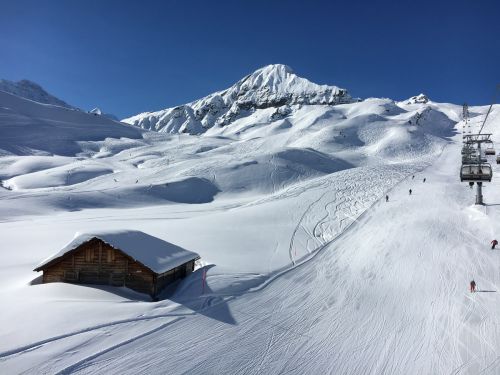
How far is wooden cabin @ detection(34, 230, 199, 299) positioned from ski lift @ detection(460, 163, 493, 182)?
28320 millimetres

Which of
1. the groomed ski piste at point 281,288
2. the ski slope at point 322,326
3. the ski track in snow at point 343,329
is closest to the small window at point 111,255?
the groomed ski piste at point 281,288

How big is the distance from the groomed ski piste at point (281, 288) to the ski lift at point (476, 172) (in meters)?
3.07

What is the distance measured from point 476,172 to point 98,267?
104 feet

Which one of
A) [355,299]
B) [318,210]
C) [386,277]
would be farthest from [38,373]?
[318,210]

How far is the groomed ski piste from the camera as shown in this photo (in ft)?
45.1

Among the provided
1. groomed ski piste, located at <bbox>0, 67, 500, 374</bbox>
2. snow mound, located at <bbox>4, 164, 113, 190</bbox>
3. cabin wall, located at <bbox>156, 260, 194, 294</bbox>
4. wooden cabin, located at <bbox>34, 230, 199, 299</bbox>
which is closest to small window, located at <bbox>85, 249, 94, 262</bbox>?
wooden cabin, located at <bbox>34, 230, 199, 299</bbox>

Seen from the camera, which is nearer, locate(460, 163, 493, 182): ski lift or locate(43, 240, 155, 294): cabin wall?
locate(43, 240, 155, 294): cabin wall

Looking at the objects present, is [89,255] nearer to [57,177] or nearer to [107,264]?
[107,264]

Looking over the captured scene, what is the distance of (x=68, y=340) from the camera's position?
13180 mm

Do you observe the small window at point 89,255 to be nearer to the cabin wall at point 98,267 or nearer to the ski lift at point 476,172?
the cabin wall at point 98,267

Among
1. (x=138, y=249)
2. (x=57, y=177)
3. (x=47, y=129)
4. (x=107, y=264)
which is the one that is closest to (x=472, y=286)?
(x=138, y=249)

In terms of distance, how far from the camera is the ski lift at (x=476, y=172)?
1382 inches

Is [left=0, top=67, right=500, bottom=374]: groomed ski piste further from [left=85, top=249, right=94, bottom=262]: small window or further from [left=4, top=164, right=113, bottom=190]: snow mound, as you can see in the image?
[left=4, top=164, right=113, bottom=190]: snow mound

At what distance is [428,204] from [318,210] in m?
10.9
